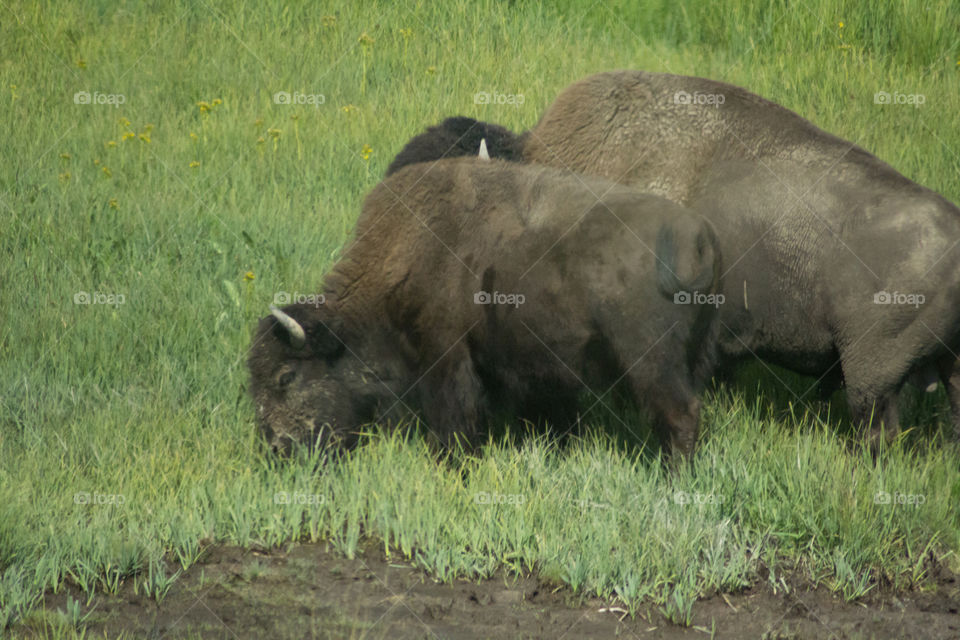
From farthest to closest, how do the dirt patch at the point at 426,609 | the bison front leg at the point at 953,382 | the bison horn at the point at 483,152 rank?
the bison horn at the point at 483,152 < the bison front leg at the point at 953,382 < the dirt patch at the point at 426,609

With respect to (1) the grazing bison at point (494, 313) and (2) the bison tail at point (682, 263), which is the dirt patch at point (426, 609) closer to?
(1) the grazing bison at point (494, 313)

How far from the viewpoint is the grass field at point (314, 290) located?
175 inches

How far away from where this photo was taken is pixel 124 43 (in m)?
10.1

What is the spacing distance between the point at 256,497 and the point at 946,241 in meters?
3.17

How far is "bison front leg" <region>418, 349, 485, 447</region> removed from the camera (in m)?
5.03

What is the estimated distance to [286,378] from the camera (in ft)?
17.0

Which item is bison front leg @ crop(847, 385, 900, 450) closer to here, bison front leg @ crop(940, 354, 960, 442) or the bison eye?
bison front leg @ crop(940, 354, 960, 442)

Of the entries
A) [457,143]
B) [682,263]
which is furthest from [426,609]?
[457,143]

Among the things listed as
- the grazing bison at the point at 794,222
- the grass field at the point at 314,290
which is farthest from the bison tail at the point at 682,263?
the grass field at the point at 314,290

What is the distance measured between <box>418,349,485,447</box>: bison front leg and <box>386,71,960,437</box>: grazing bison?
1206 mm

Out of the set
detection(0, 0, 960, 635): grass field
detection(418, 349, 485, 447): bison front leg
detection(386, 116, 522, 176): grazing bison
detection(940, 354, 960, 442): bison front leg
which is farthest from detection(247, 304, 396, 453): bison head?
detection(940, 354, 960, 442): bison front leg

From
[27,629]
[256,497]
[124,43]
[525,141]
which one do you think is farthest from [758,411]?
[124,43]

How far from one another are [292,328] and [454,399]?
0.81m

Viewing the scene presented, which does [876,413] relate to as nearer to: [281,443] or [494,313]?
[494,313]
